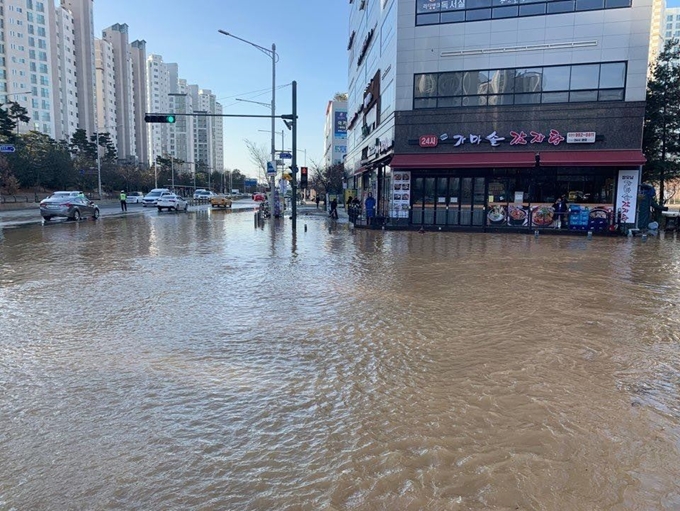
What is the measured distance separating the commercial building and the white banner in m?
0.05

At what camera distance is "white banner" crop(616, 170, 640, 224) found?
2425 centimetres

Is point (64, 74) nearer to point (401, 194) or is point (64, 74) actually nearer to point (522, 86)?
point (401, 194)

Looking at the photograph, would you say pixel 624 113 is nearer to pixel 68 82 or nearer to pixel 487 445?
pixel 487 445

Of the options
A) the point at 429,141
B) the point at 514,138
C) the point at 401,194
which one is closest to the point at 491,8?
the point at 514,138

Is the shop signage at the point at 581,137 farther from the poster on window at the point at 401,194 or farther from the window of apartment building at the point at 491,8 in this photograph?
the poster on window at the point at 401,194

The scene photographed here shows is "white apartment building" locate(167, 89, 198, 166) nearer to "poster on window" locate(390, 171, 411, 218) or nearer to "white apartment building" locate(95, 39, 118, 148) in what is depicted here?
"white apartment building" locate(95, 39, 118, 148)

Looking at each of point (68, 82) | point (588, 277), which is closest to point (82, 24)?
point (68, 82)

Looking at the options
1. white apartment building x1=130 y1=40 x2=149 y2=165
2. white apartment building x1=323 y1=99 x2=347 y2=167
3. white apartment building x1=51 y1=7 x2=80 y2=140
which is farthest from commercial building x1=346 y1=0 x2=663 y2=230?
white apartment building x1=130 y1=40 x2=149 y2=165

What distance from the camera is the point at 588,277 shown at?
11.8m

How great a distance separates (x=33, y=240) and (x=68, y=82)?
124m

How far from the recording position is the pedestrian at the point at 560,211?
25.0 m

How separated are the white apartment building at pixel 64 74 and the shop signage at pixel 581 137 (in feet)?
380

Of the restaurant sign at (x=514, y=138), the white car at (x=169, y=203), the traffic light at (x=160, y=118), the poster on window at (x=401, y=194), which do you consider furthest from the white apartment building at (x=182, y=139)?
the restaurant sign at (x=514, y=138)

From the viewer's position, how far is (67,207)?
1152 inches
